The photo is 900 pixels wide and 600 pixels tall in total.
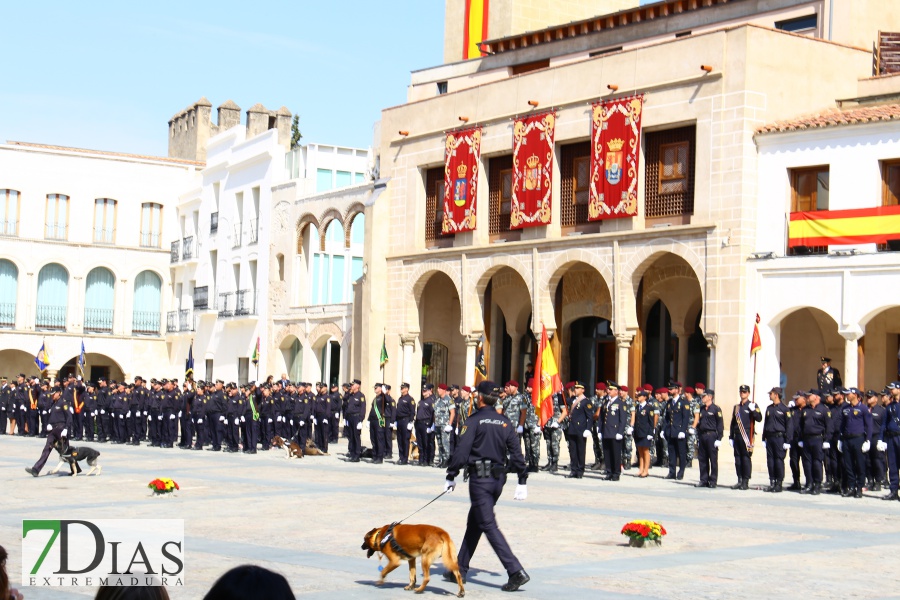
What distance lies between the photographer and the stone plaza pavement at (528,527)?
1198 centimetres

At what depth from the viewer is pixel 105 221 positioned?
54.0 meters

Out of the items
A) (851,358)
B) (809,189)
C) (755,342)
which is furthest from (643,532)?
(809,189)

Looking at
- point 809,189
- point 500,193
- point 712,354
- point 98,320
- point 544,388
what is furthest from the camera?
point 98,320

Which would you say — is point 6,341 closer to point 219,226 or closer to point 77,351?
point 77,351

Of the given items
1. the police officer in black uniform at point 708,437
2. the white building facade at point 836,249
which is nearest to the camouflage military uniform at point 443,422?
the police officer in black uniform at point 708,437

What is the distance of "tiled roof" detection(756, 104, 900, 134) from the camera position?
27359 millimetres

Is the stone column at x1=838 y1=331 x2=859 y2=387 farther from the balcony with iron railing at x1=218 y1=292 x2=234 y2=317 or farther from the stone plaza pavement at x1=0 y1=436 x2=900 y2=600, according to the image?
the balcony with iron railing at x1=218 y1=292 x2=234 y2=317

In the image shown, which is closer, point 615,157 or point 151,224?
point 615,157

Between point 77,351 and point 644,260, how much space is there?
29248mm

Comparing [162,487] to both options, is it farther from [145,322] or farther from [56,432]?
[145,322]

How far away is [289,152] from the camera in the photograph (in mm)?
46594

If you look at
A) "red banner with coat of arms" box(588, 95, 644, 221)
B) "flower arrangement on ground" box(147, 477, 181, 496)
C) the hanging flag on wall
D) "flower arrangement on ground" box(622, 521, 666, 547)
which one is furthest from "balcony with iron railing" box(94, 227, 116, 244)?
"flower arrangement on ground" box(622, 521, 666, 547)

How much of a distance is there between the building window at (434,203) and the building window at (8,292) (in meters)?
21.4

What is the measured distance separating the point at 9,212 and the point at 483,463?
43.7 meters
